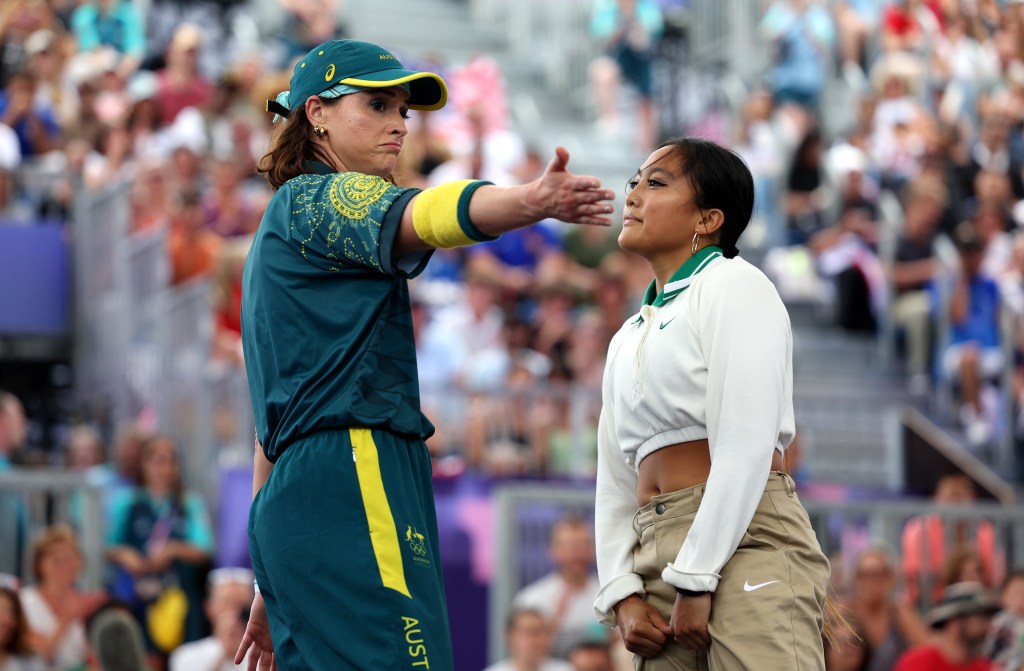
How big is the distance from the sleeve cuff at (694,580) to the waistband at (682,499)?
0.17m

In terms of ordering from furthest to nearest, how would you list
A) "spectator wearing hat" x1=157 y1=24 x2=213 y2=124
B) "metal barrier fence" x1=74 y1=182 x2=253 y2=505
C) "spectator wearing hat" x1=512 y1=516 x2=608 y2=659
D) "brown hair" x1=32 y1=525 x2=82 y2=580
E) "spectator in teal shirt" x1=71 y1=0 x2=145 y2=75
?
"spectator in teal shirt" x1=71 y1=0 x2=145 y2=75 → "spectator wearing hat" x1=157 y1=24 x2=213 y2=124 → "metal barrier fence" x1=74 y1=182 x2=253 y2=505 → "spectator wearing hat" x1=512 y1=516 x2=608 y2=659 → "brown hair" x1=32 y1=525 x2=82 y2=580

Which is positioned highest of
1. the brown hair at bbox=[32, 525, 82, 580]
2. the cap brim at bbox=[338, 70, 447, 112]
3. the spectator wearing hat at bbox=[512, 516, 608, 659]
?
the cap brim at bbox=[338, 70, 447, 112]

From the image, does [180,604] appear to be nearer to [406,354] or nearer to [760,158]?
[406,354]

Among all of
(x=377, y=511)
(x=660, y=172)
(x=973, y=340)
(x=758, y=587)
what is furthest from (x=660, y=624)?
(x=973, y=340)

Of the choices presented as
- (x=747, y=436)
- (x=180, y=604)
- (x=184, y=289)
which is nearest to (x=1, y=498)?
(x=180, y=604)

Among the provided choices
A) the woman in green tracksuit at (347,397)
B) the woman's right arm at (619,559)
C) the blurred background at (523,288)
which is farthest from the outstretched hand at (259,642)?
the blurred background at (523,288)

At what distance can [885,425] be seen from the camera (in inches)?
461

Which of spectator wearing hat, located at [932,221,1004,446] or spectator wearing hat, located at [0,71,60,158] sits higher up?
spectator wearing hat, located at [0,71,60,158]

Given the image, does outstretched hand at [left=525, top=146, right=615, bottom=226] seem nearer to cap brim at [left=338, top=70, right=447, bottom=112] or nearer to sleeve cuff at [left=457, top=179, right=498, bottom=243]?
sleeve cuff at [left=457, top=179, right=498, bottom=243]

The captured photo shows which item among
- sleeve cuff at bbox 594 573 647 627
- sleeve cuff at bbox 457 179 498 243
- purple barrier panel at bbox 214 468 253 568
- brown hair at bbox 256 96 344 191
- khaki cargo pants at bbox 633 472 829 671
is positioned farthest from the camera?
purple barrier panel at bbox 214 468 253 568

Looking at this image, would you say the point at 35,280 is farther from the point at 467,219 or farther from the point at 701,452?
the point at 467,219

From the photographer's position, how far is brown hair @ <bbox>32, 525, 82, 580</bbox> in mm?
8211

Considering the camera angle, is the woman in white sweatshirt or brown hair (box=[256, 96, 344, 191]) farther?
brown hair (box=[256, 96, 344, 191])

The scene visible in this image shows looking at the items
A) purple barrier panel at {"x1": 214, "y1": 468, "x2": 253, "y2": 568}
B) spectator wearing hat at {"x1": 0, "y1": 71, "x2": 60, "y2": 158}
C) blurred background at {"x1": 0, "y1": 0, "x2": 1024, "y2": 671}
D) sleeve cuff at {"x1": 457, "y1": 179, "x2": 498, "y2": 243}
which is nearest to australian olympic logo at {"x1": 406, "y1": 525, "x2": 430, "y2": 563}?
sleeve cuff at {"x1": 457, "y1": 179, "x2": 498, "y2": 243}
